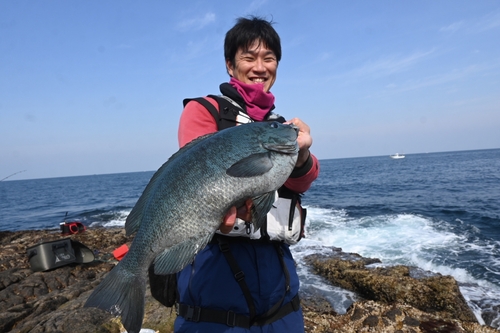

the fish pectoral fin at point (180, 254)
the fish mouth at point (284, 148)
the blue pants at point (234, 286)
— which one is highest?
the fish mouth at point (284, 148)

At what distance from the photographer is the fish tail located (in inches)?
73.4

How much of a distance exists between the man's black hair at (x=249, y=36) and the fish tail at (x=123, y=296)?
2018mm

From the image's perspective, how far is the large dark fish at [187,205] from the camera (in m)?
1.96

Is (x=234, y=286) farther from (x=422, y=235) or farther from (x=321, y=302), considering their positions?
(x=422, y=235)

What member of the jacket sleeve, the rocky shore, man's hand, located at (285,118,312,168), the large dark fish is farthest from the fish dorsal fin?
the rocky shore

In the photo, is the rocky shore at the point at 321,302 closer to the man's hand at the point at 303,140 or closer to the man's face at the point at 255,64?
the man's hand at the point at 303,140

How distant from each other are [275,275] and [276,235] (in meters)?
0.31

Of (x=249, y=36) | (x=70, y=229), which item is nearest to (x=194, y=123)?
(x=249, y=36)

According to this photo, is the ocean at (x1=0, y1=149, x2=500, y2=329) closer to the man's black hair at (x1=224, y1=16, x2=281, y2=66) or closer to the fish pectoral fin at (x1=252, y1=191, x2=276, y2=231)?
the fish pectoral fin at (x1=252, y1=191, x2=276, y2=231)

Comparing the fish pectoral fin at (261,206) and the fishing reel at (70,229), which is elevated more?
the fish pectoral fin at (261,206)

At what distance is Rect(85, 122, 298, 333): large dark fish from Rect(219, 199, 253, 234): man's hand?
43 mm

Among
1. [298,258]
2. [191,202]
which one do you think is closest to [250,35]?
[191,202]

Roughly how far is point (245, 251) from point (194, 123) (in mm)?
1069

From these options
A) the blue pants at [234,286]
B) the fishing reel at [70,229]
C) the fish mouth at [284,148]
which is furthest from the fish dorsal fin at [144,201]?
the fishing reel at [70,229]
